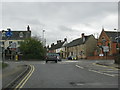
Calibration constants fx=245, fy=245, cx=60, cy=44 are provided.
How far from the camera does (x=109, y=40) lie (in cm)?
8175

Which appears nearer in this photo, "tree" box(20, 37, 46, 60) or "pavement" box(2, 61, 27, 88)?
"pavement" box(2, 61, 27, 88)

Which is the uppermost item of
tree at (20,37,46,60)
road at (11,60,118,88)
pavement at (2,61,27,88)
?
tree at (20,37,46,60)

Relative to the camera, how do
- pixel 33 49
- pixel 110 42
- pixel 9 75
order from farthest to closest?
pixel 110 42 → pixel 33 49 → pixel 9 75

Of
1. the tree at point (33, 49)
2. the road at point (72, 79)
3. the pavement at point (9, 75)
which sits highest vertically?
the tree at point (33, 49)

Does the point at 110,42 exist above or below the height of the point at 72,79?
above

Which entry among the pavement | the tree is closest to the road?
the pavement

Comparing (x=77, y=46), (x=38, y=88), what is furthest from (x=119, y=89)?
(x=77, y=46)

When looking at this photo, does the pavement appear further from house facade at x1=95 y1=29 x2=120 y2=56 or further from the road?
house facade at x1=95 y1=29 x2=120 y2=56

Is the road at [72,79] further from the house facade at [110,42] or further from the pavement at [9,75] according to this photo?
the house facade at [110,42]

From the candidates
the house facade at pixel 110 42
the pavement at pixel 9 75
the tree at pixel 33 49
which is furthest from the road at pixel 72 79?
the house facade at pixel 110 42

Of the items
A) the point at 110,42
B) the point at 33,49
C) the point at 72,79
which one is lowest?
the point at 72,79

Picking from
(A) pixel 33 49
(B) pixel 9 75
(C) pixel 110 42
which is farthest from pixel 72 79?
(C) pixel 110 42

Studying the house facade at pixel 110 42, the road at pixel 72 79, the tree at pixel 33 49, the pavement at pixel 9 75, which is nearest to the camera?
the road at pixel 72 79

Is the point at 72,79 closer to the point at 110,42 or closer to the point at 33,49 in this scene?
the point at 33,49
